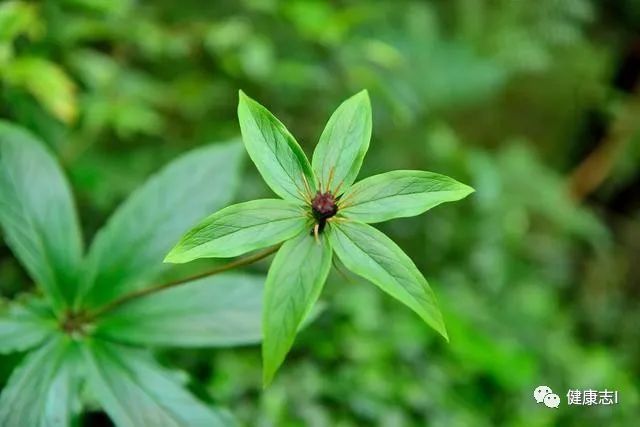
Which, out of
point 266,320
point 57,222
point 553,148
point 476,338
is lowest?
point 266,320

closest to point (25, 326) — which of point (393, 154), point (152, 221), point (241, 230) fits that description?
point (152, 221)

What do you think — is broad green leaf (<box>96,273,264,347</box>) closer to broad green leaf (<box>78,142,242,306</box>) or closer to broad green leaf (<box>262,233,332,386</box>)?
broad green leaf (<box>78,142,242,306</box>)

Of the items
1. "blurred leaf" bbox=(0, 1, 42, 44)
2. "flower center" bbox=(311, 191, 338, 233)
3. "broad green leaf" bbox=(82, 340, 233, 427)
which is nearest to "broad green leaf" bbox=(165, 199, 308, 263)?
"flower center" bbox=(311, 191, 338, 233)

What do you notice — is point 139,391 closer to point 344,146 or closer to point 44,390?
point 44,390

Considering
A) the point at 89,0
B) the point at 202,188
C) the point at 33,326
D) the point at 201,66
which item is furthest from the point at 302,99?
the point at 33,326

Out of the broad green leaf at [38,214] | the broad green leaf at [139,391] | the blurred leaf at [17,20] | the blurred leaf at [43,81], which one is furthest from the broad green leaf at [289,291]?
the blurred leaf at [43,81]

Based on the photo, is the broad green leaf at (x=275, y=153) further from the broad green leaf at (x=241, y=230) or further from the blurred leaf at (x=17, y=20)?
the blurred leaf at (x=17, y=20)

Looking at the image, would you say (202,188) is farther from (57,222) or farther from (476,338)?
(476,338)
